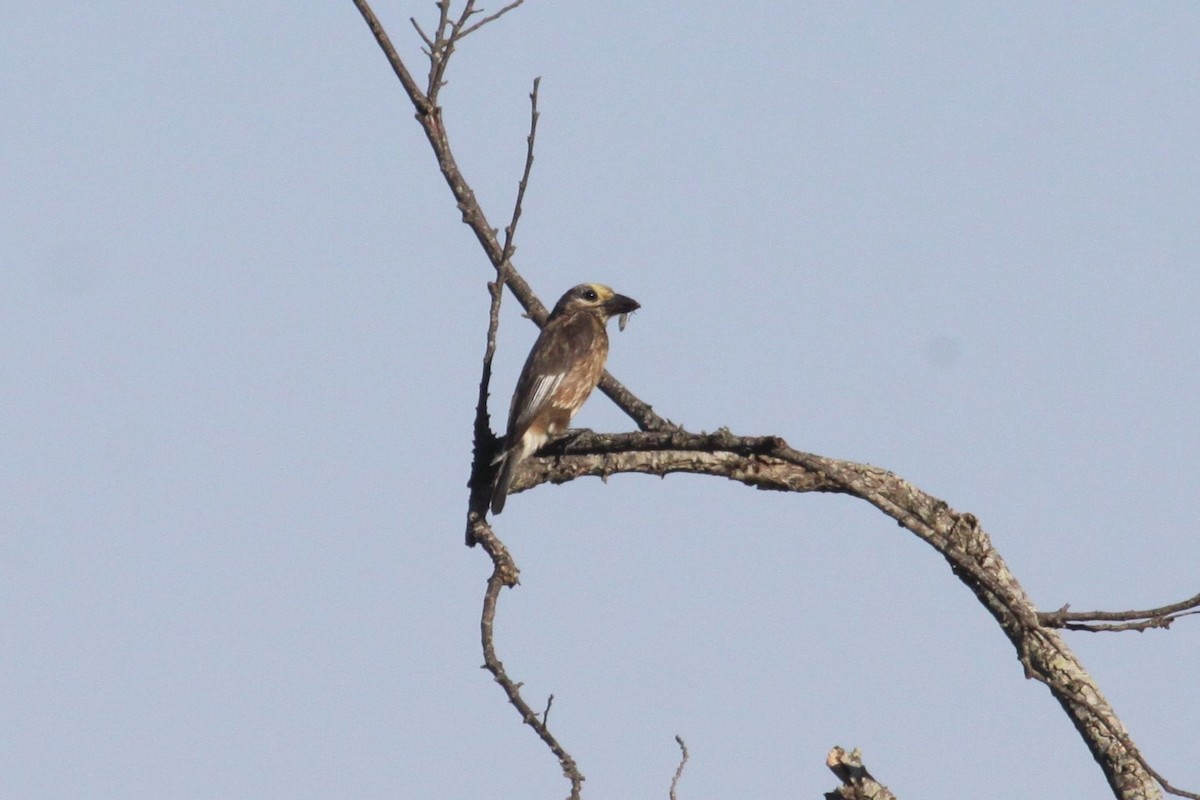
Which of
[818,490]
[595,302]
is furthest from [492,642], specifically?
[595,302]

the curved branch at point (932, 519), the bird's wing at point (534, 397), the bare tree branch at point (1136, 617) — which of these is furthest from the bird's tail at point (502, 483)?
the bare tree branch at point (1136, 617)

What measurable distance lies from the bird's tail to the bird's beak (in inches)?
109

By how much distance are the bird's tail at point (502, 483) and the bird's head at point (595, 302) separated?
8.61 feet

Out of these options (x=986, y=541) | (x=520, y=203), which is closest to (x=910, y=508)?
(x=986, y=541)

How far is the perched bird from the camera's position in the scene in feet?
26.6

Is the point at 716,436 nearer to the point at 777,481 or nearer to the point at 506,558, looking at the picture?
the point at 777,481

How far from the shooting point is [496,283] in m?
5.71

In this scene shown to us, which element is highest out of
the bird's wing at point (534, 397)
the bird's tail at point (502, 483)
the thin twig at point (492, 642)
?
the bird's wing at point (534, 397)

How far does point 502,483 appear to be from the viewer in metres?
7.16

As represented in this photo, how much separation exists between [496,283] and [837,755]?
2.20 metres

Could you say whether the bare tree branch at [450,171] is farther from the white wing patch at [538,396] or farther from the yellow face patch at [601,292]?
the yellow face patch at [601,292]

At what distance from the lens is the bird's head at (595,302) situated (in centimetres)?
989

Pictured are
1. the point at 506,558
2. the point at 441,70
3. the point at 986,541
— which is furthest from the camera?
the point at 441,70

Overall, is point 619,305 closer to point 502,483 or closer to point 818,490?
point 502,483
